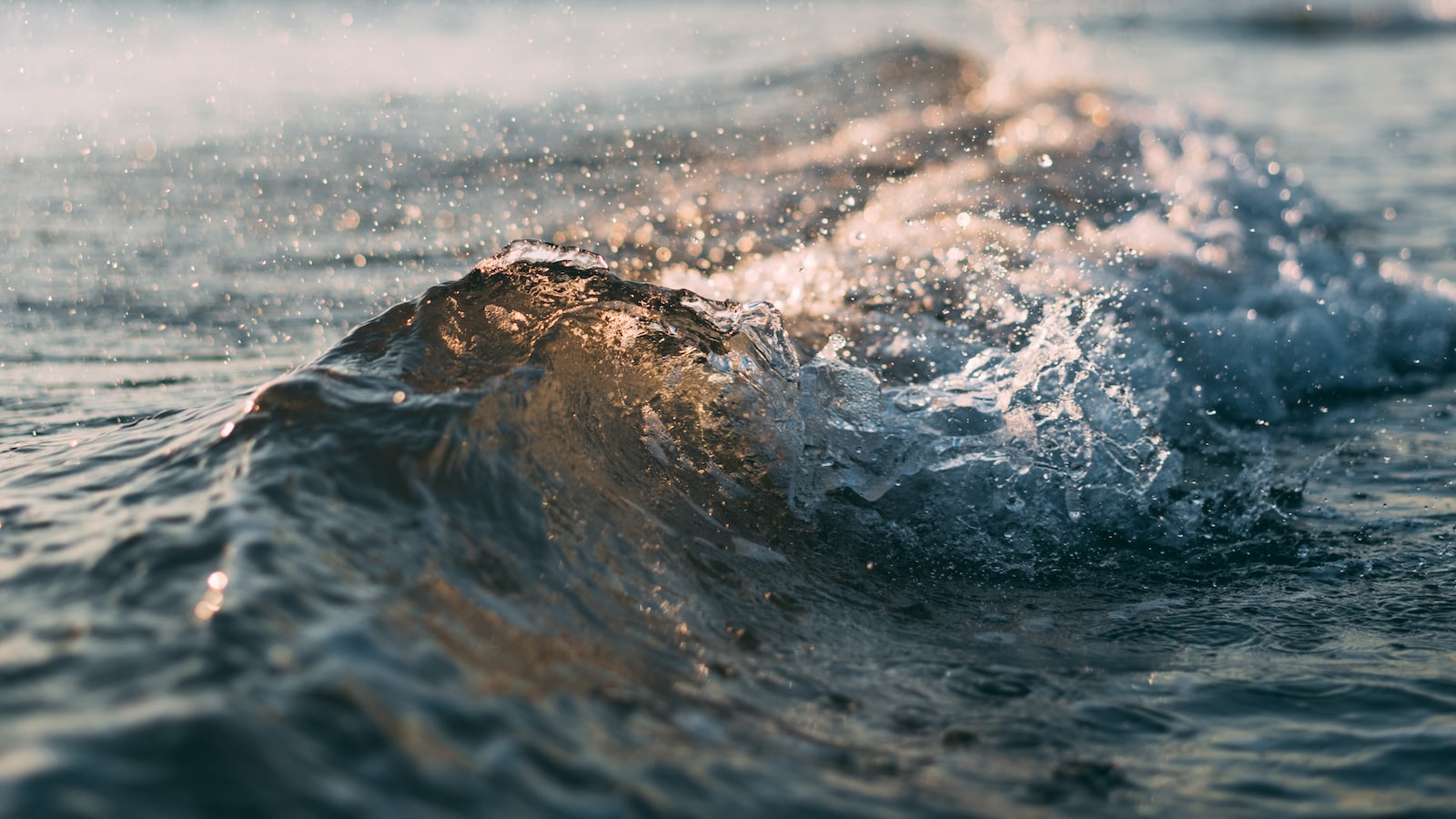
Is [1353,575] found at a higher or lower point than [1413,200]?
lower

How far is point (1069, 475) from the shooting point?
4.18 metres

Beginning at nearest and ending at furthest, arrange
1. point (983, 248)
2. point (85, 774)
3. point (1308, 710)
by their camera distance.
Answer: point (85, 774)
point (1308, 710)
point (983, 248)

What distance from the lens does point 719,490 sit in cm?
369

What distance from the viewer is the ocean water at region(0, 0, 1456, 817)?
219 cm

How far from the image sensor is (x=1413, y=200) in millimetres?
9242

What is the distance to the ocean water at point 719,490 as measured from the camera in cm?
219

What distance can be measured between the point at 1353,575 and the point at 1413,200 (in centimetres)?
678

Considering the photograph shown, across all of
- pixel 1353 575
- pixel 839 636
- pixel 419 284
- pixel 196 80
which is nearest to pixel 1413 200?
pixel 1353 575

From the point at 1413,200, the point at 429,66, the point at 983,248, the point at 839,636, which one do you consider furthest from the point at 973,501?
the point at 429,66

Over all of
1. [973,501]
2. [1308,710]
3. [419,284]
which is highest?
[419,284]

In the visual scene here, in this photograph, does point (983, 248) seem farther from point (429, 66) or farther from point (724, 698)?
point (429, 66)

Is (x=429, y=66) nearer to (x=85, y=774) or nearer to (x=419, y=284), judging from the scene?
(x=419, y=284)

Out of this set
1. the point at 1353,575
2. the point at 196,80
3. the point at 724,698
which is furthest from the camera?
the point at 196,80

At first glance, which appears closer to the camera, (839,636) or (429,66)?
(839,636)
